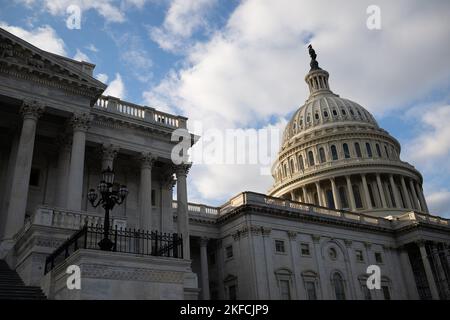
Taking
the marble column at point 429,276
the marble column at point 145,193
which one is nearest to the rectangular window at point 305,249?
the marble column at point 429,276

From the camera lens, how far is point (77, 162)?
2553 cm

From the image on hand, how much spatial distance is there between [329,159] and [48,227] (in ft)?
222

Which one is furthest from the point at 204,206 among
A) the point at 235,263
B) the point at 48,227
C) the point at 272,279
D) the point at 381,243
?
the point at 48,227

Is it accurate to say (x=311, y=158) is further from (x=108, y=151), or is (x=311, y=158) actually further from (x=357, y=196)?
(x=108, y=151)

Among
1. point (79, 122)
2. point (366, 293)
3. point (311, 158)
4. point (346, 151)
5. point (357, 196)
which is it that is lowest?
point (366, 293)

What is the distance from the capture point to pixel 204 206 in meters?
49.2

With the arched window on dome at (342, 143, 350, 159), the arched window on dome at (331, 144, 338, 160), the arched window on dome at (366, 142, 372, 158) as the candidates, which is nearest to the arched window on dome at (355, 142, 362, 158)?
the arched window on dome at (366, 142, 372, 158)

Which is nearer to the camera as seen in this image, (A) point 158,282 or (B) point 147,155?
(A) point 158,282

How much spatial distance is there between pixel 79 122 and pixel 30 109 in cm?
282

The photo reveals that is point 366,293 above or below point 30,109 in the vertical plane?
below

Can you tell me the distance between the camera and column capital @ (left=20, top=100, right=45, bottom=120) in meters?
25.4

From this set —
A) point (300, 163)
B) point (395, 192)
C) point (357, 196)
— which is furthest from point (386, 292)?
point (300, 163)

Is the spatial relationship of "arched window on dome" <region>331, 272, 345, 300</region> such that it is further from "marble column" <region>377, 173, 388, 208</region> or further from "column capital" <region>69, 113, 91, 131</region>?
"column capital" <region>69, 113, 91, 131</region>
